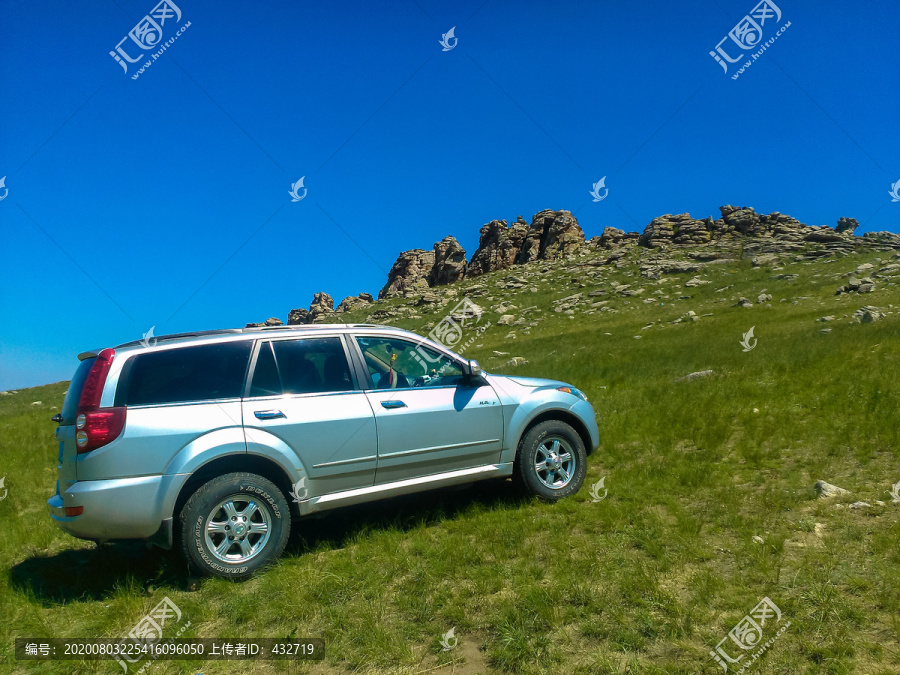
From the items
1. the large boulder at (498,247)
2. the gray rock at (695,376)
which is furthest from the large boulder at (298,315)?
the gray rock at (695,376)

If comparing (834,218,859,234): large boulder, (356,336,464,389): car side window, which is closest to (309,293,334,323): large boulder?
(834,218,859,234): large boulder

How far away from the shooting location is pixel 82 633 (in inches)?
150

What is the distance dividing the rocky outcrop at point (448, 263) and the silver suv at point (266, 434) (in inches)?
3177

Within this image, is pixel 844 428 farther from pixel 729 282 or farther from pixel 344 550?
pixel 729 282

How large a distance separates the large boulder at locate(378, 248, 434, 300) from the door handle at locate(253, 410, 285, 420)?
8868 centimetres

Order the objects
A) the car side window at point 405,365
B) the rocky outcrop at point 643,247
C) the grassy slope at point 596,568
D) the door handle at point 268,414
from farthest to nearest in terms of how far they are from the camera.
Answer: the rocky outcrop at point 643,247
the car side window at point 405,365
the door handle at point 268,414
the grassy slope at point 596,568

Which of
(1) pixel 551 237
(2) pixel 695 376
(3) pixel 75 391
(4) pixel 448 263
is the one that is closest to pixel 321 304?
(4) pixel 448 263

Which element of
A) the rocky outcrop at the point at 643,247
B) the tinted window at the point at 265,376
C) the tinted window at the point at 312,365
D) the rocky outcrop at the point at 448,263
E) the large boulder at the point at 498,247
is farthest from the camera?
the rocky outcrop at the point at 448,263

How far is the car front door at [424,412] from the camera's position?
5262mm

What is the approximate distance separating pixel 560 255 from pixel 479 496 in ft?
244

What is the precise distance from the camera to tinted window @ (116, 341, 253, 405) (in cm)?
442

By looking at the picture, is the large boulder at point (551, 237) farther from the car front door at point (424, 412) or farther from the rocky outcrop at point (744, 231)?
the car front door at point (424, 412)

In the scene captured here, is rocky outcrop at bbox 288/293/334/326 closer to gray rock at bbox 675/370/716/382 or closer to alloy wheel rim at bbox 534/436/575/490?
gray rock at bbox 675/370/716/382

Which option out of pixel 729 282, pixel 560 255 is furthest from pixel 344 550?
pixel 560 255
